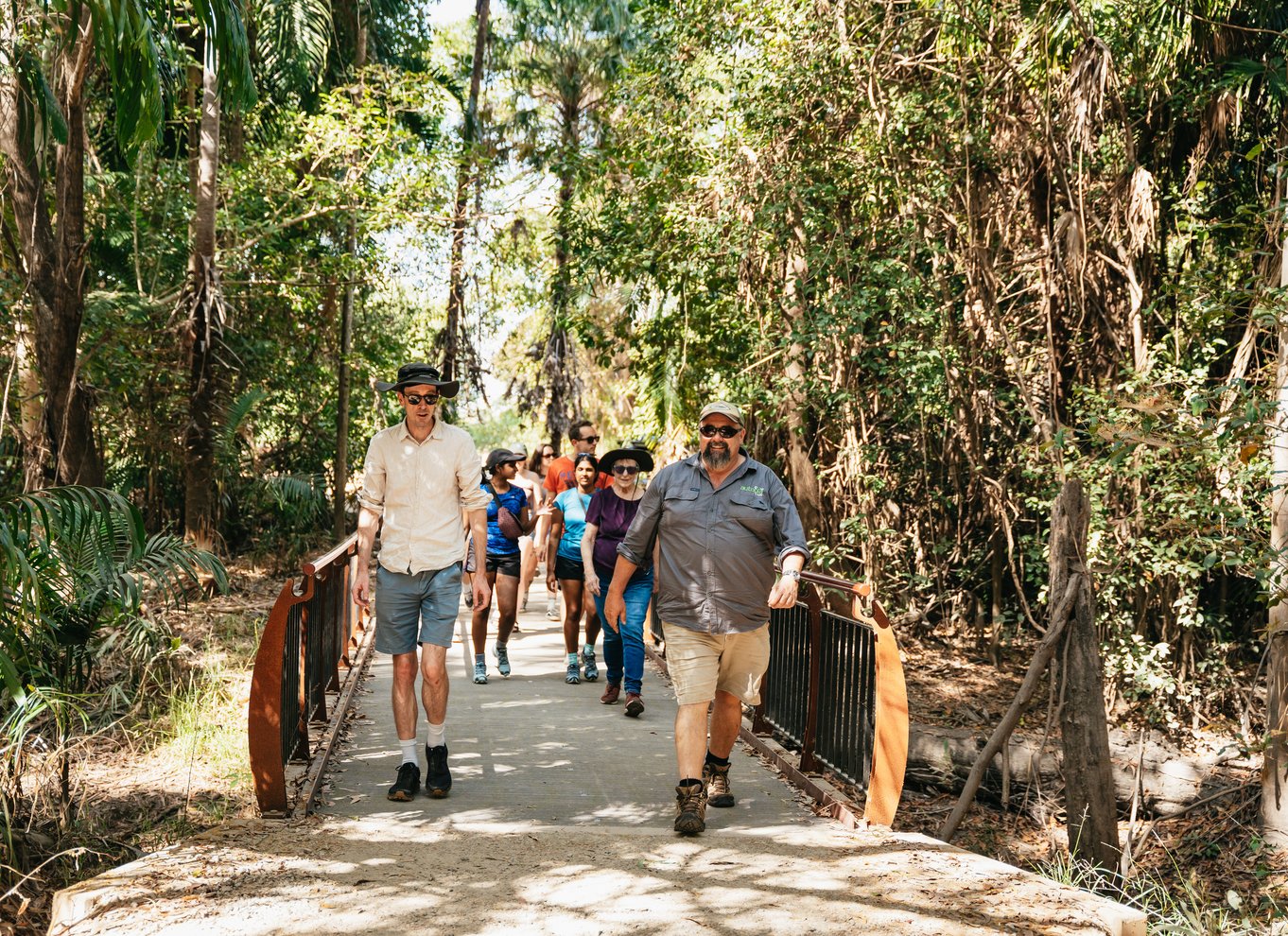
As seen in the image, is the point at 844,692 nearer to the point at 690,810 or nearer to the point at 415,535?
the point at 690,810

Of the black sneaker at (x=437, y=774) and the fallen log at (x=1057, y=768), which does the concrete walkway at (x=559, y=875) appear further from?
the fallen log at (x=1057, y=768)

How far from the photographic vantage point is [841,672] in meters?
6.46

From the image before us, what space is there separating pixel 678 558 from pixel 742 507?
0.39m

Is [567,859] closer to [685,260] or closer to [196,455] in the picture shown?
[685,260]

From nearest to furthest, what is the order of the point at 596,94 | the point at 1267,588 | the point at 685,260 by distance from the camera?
the point at 1267,588 < the point at 685,260 < the point at 596,94

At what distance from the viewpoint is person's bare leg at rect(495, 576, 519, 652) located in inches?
383

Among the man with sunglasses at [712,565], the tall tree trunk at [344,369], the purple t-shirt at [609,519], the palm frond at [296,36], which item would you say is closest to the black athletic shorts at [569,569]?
the purple t-shirt at [609,519]

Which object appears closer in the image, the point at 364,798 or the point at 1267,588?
the point at 364,798

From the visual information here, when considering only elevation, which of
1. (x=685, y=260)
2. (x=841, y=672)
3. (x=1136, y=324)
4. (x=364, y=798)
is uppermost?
(x=685, y=260)

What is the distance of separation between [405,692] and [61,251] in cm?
507

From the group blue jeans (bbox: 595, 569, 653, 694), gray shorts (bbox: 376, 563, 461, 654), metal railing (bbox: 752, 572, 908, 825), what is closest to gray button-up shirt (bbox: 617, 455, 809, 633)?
metal railing (bbox: 752, 572, 908, 825)

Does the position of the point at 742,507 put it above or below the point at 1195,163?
below

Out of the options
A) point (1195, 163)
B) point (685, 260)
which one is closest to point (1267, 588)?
point (1195, 163)

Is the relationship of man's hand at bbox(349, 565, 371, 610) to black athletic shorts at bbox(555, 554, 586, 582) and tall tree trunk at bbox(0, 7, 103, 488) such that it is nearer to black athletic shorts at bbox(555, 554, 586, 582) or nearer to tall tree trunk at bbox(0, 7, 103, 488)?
black athletic shorts at bbox(555, 554, 586, 582)
